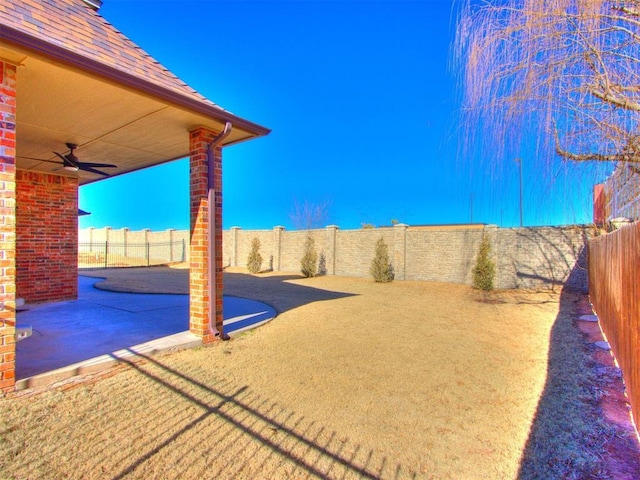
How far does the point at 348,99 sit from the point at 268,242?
1543cm

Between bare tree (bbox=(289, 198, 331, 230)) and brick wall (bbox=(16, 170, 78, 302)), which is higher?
bare tree (bbox=(289, 198, 331, 230))

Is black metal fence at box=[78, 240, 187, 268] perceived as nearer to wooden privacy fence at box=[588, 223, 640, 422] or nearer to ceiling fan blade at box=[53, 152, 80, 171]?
ceiling fan blade at box=[53, 152, 80, 171]

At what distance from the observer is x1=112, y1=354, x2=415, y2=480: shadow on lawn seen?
6.99 feet

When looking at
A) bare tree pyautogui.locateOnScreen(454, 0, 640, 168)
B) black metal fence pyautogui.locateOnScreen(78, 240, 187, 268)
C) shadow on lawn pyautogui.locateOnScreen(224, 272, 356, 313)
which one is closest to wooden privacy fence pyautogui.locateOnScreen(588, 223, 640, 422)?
bare tree pyautogui.locateOnScreen(454, 0, 640, 168)

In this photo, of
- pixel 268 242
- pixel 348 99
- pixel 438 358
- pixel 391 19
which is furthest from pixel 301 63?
pixel 438 358

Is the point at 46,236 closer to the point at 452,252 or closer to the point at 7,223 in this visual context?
the point at 7,223

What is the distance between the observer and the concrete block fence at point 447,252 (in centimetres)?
1037

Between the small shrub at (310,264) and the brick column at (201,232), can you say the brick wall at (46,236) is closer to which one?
the brick column at (201,232)

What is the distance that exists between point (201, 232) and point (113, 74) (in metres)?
2.06

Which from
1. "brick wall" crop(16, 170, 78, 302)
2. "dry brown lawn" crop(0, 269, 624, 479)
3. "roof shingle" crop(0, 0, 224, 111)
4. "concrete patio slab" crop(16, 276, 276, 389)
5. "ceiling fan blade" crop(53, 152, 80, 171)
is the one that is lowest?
"dry brown lawn" crop(0, 269, 624, 479)

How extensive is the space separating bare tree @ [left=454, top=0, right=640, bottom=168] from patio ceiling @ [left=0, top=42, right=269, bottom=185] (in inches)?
111

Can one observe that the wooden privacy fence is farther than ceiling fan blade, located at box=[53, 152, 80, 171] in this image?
No

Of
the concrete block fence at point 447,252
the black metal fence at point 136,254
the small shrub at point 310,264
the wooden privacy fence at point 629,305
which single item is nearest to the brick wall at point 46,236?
the small shrub at point 310,264

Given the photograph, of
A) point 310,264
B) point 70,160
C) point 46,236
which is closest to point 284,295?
point 310,264
